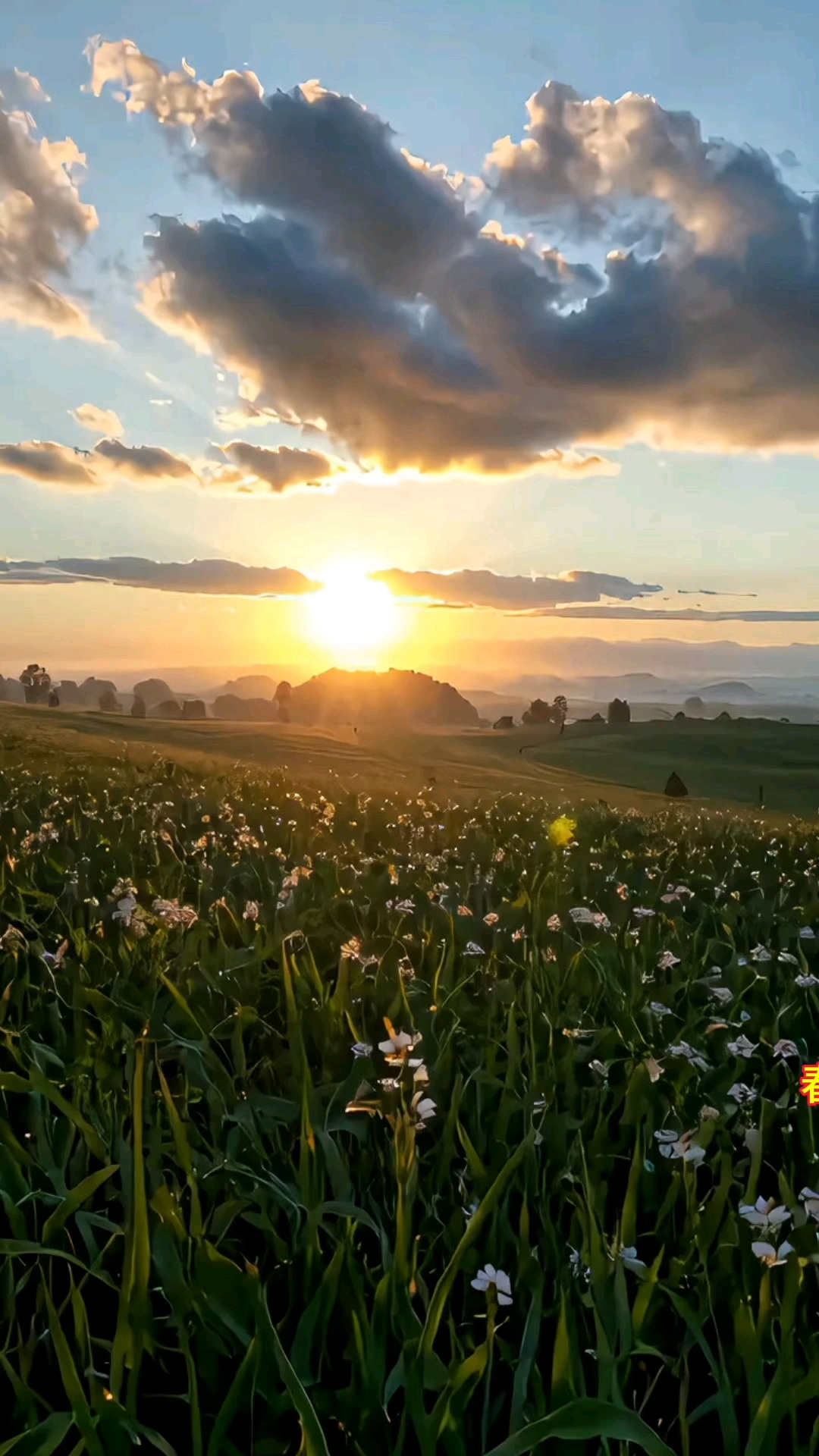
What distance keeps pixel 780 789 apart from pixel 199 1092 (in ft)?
243

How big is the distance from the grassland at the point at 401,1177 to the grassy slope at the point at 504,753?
10194mm

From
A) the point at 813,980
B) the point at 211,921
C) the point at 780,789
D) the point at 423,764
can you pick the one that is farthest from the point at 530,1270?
the point at 780,789

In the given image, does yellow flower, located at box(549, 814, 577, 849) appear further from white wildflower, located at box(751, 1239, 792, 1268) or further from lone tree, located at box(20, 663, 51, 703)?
lone tree, located at box(20, 663, 51, 703)

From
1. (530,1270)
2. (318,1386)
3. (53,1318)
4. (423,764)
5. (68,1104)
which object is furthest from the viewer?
(423,764)

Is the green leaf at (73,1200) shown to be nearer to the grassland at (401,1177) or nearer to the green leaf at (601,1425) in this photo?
the grassland at (401,1177)

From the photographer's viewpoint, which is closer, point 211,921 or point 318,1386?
point 318,1386

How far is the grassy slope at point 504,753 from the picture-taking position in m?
30.2

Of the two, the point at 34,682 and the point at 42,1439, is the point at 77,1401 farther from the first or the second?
the point at 34,682

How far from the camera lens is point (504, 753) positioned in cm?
8044

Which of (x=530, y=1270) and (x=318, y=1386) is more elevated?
(x=530, y=1270)

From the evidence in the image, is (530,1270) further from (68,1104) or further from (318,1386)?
(68,1104)

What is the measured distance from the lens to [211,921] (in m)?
4.64

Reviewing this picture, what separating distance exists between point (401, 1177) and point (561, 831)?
751 centimetres

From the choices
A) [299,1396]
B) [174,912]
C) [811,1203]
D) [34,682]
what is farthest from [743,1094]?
[34,682]
